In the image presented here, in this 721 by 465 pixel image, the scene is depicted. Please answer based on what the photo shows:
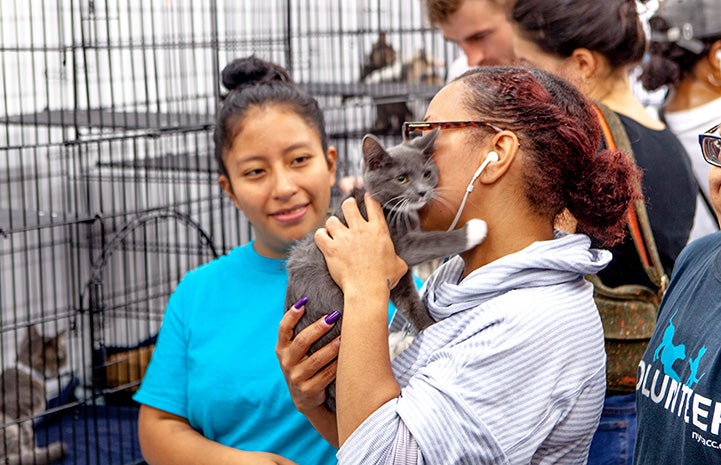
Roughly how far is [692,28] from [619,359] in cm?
162

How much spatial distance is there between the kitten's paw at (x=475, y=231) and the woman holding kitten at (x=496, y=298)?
0.01m

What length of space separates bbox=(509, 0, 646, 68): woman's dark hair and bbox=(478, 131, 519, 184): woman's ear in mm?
788

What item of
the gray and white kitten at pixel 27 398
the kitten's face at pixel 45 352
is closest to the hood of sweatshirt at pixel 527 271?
the gray and white kitten at pixel 27 398

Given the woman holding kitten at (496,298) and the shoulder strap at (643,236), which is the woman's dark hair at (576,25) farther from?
the woman holding kitten at (496,298)

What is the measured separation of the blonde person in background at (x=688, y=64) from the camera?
112 inches

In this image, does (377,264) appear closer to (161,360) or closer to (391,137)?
(161,360)

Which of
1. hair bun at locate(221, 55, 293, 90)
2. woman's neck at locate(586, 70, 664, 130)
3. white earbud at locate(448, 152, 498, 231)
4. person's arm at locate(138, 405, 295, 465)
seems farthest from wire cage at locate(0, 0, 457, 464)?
white earbud at locate(448, 152, 498, 231)

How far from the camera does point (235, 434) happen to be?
1676 millimetres

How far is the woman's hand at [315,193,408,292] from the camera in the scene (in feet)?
4.25

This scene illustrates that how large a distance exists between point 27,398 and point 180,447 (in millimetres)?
2168

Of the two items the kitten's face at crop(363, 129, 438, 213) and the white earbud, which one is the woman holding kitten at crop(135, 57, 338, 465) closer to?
the kitten's face at crop(363, 129, 438, 213)

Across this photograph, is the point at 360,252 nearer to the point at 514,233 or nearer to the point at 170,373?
the point at 514,233

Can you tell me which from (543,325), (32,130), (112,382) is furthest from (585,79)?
(32,130)

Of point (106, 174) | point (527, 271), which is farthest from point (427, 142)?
point (106, 174)
